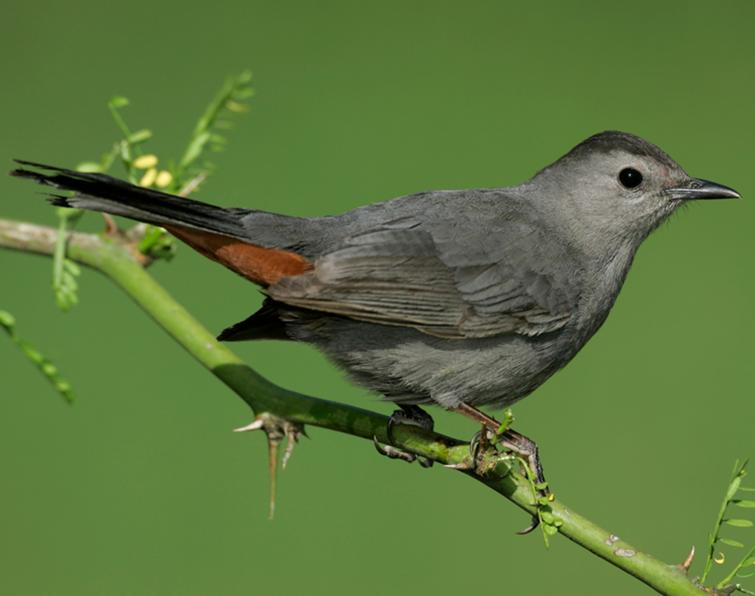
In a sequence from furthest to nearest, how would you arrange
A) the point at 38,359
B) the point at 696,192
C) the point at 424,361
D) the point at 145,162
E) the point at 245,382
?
1. the point at 696,192
2. the point at 424,361
3. the point at 145,162
4. the point at 245,382
5. the point at 38,359

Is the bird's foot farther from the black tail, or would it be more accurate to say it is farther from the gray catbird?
the black tail

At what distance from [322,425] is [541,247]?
1.27 metres

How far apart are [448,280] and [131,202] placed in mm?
1032

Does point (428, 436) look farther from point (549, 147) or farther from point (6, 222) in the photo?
point (549, 147)

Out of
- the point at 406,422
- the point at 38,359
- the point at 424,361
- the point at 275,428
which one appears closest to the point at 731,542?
the point at 406,422

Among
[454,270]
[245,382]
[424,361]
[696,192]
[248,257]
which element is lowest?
[245,382]

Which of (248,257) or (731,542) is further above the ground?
(248,257)

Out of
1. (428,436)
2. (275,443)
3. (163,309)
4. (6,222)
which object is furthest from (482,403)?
(6,222)

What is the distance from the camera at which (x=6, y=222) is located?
2723 millimetres

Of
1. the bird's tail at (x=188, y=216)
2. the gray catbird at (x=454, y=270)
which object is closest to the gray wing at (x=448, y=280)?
the gray catbird at (x=454, y=270)

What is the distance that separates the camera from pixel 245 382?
272cm

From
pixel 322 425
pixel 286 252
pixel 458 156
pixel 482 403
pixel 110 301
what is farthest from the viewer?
pixel 458 156

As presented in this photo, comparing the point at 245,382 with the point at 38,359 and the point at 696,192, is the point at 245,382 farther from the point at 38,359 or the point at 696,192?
the point at 696,192

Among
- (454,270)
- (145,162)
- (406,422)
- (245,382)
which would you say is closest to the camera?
(245,382)
